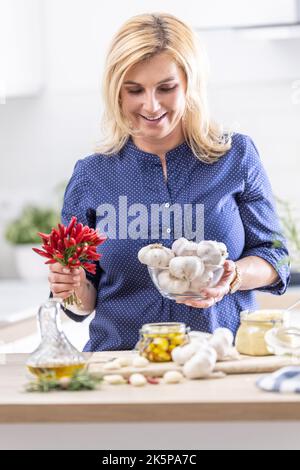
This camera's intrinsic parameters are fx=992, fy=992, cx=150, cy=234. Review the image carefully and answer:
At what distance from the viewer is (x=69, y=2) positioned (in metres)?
4.01

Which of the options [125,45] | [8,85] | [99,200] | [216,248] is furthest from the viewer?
[8,85]

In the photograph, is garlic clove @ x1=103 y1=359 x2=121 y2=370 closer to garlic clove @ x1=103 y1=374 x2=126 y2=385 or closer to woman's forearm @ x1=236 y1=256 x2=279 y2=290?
garlic clove @ x1=103 y1=374 x2=126 y2=385

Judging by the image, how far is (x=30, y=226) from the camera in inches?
162

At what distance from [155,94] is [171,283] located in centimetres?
50

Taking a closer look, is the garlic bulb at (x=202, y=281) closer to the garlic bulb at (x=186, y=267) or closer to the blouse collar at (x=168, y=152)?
the garlic bulb at (x=186, y=267)

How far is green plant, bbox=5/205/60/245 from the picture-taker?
4.11 m

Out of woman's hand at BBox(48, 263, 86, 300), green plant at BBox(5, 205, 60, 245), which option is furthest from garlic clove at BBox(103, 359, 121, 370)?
green plant at BBox(5, 205, 60, 245)

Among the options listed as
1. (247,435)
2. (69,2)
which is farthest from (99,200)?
(69,2)

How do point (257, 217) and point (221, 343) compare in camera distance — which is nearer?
point (221, 343)

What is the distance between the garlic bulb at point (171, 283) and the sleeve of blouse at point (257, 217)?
1.41 ft

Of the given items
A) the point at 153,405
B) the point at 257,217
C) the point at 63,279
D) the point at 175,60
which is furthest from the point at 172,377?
the point at 175,60

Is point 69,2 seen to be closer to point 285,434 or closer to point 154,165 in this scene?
point 154,165

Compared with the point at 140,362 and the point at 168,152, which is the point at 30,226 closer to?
the point at 168,152

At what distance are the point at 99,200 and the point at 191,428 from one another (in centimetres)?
83
